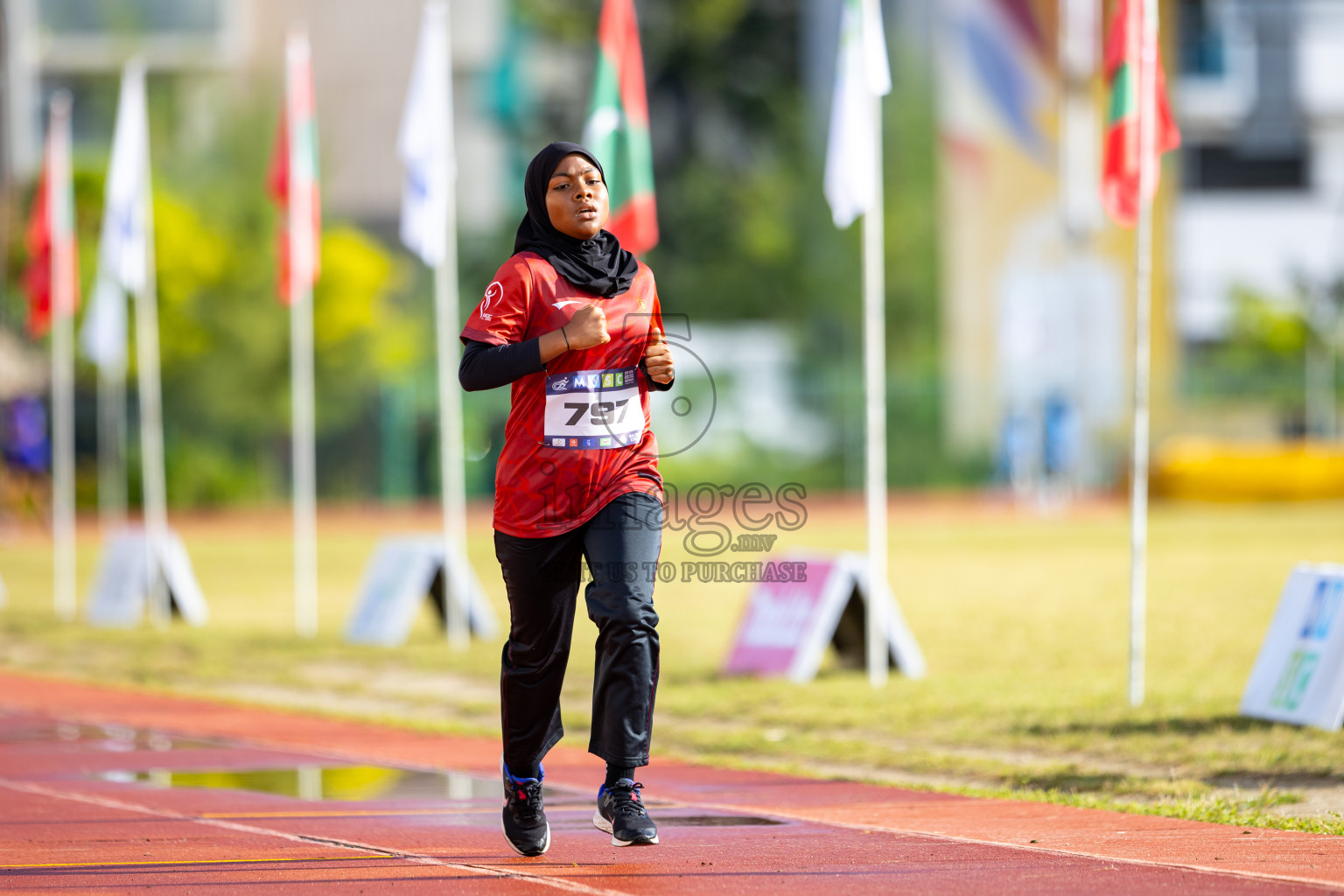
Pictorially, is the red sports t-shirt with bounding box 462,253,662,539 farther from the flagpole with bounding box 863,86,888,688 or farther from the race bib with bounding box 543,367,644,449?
the flagpole with bounding box 863,86,888,688

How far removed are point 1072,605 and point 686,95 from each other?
44.7m

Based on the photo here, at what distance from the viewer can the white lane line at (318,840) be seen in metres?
5.71

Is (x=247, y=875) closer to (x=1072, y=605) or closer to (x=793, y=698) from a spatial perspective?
(x=793, y=698)

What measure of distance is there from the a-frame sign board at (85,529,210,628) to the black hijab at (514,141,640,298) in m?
10.6

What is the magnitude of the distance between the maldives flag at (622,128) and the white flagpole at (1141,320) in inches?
163

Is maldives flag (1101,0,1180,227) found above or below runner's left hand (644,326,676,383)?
above

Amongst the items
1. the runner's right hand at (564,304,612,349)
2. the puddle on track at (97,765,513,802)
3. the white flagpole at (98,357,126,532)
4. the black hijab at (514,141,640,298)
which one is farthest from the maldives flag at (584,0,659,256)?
the white flagpole at (98,357,126,532)

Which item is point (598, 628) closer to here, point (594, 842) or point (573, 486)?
→ point (573, 486)

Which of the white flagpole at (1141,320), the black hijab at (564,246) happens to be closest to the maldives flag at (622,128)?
the white flagpole at (1141,320)

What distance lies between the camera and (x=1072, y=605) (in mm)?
15852

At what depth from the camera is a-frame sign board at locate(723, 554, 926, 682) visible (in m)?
11.4

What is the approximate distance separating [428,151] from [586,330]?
8.90m

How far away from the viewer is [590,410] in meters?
6.09

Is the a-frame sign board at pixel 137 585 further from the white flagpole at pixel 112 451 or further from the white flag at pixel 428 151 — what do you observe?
the white flagpole at pixel 112 451
